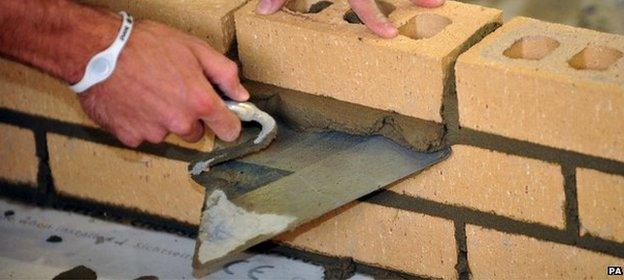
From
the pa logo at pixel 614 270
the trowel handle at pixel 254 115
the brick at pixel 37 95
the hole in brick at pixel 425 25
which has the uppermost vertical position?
the hole in brick at pixel 425 25

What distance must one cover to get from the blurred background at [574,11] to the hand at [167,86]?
5.14ft

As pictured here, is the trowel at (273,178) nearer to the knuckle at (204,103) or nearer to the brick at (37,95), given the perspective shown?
the knuckle at (204,103)

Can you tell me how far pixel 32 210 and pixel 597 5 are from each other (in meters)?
2.01

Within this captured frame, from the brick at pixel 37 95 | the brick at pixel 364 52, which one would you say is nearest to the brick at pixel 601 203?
the brick at pixel 364 52

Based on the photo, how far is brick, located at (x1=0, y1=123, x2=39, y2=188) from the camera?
3.26 m

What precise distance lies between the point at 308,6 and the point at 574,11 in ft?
4.55

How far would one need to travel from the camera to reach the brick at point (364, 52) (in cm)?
260

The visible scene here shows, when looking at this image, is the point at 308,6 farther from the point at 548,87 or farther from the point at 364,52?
the point at 548,87

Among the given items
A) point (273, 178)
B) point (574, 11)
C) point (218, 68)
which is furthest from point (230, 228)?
point (574, 11)

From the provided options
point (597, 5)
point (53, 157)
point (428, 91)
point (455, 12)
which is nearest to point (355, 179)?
point (428, 91)

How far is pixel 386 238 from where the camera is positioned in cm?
288

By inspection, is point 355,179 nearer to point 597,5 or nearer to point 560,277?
point 560,277

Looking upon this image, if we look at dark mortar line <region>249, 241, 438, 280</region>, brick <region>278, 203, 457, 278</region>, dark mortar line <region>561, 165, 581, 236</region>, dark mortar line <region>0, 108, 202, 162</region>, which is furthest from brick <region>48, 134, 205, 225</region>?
dark mortar line <region>561, 165, 581, 236</region>

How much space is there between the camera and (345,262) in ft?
9.70
